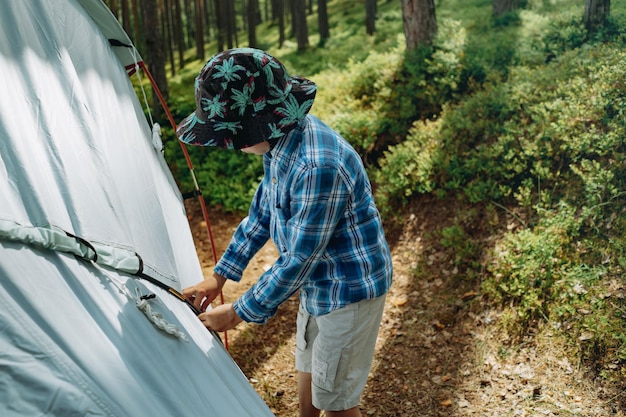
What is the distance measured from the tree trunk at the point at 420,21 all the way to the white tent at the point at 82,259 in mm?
5081

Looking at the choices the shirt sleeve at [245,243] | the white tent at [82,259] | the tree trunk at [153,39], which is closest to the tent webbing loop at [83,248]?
the white tent at [82,259]

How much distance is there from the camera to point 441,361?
158 inches

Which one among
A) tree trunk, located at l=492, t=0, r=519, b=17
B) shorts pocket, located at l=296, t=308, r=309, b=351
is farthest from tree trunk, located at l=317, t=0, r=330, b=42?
shorts pocket, located at l=296, t=308, r=309, b=351

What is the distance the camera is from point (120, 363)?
73.4 inches

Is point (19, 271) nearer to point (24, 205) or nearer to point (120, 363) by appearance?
point (24, 205)

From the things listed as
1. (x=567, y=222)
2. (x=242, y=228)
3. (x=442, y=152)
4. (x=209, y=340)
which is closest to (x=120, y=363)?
(x=209, y=340)

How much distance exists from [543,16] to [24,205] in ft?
24.7

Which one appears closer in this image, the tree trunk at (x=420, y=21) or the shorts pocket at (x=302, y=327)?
the shorts pocket at (x=302, y=327)

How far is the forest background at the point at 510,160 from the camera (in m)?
3.99

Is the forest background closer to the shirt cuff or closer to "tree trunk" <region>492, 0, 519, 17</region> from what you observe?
"tree trunk" <region>492, 0, 519, 17</region>

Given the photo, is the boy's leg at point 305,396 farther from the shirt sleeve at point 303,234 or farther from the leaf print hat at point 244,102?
the leaf print hat at point 244,102

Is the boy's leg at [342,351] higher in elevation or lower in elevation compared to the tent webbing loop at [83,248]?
lower

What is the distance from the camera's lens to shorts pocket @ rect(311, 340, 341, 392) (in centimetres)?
227

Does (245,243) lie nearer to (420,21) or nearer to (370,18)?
(420,21)
